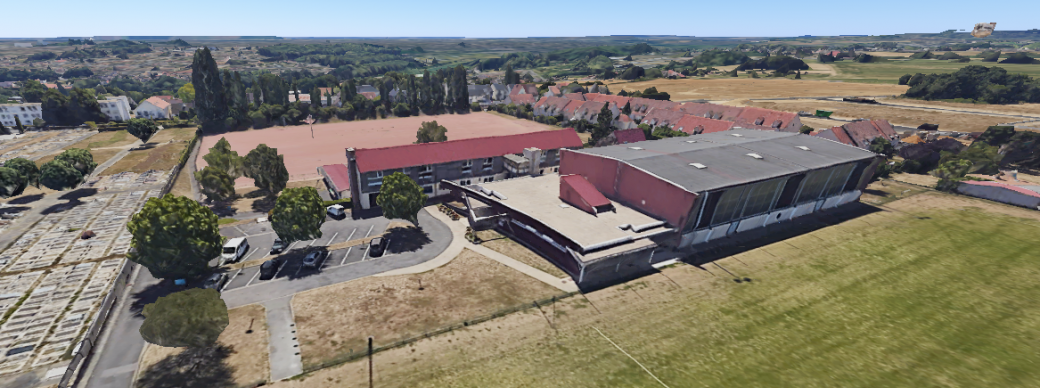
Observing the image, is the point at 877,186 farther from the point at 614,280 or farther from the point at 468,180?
the point at 468,180

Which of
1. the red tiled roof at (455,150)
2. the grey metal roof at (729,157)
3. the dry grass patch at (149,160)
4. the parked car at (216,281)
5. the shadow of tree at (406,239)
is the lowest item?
the dry grass patch at (149,160)

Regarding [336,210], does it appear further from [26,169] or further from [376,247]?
[26,169]

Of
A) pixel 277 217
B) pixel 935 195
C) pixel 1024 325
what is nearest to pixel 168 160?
pixel 277 217

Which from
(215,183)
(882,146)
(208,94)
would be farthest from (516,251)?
(208,94)

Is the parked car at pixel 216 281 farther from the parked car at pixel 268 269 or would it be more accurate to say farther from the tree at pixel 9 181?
the tree at pixel 9 181

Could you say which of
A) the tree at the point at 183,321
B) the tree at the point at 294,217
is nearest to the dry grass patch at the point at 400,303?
the tree at the point at 183,321

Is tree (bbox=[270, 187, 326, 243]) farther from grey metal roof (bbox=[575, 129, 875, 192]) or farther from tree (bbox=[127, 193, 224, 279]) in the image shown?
grey metal roof (bbox=[575, 129, 875, 192])
